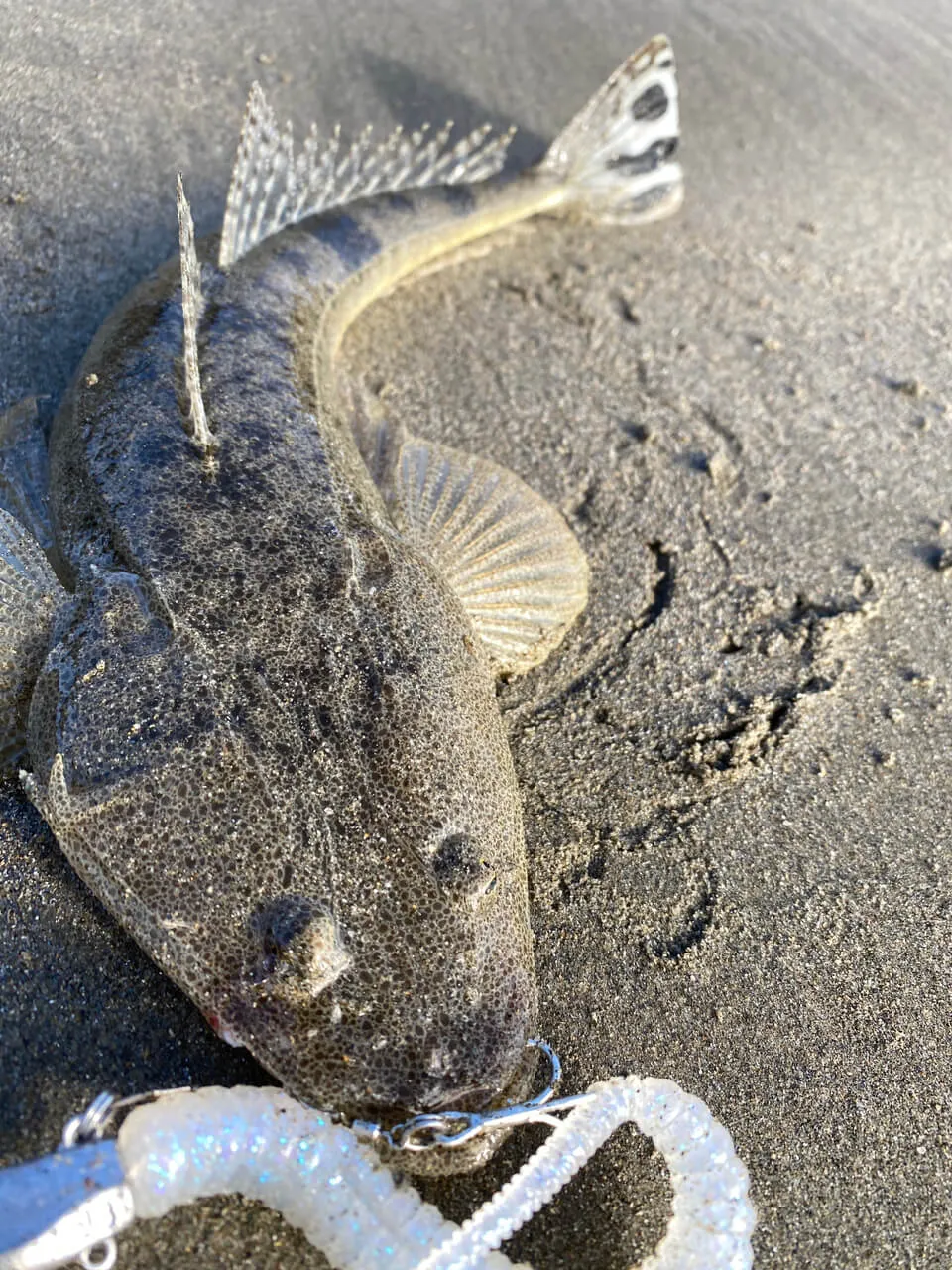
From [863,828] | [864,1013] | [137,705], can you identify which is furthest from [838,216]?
[137,705]

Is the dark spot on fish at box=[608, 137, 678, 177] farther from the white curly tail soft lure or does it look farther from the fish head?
the white curly tail soft lure

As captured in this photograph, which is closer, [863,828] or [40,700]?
[40,700]

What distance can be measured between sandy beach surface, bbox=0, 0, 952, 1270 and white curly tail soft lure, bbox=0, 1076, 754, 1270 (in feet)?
0.72

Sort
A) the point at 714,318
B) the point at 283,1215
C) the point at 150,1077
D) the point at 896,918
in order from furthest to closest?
1. the point at 714,318
2. the point at 896,918
3. the point at 150,1077
4. the point at 283,1215

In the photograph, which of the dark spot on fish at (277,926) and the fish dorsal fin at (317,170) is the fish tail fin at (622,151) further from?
the dark spot on fish at (277,926)

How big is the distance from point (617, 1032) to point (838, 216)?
5250mm

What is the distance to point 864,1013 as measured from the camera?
9.13ft

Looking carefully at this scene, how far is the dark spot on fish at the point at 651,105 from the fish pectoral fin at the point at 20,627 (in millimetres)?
4569

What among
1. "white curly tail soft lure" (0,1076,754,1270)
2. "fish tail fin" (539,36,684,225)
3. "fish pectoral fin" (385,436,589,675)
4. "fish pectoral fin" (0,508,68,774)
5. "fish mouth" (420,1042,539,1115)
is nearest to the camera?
"white curly tail soft lure" (0,1076,754,1270)

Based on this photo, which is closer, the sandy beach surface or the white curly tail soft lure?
the white curly tail soft lure

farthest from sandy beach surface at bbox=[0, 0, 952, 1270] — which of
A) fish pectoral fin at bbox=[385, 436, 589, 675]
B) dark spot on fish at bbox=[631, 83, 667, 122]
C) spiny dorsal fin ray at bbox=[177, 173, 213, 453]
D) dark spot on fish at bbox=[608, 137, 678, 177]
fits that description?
spiny dorsal fin ray at bbox=[177, 173, 213, 453]

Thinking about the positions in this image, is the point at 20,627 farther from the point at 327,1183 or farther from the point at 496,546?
the point at 327,1183

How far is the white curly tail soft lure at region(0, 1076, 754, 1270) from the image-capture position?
1.88 meters

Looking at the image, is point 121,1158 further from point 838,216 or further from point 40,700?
point 838,216
